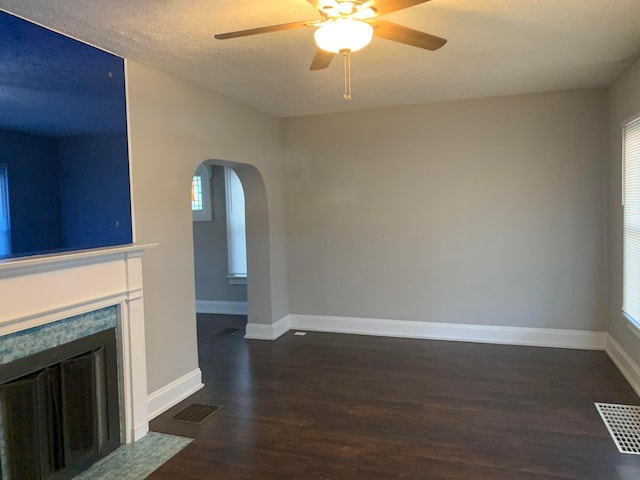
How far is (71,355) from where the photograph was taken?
101 inches

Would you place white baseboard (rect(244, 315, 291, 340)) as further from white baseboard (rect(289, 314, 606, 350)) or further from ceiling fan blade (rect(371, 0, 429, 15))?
ceiling fan blade (rect(371, 0, 429, 15))

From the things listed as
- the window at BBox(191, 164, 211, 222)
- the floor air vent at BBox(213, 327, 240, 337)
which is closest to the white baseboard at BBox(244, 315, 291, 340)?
the floor air vent at BBox(213, 327, 240, 337)

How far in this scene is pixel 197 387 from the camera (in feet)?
12.3

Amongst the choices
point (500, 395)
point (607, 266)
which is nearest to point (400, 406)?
point (500, 395)

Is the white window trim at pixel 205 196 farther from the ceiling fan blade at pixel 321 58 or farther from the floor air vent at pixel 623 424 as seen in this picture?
the floor air vent at pixel 623 424

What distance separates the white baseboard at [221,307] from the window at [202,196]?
3.88 ft

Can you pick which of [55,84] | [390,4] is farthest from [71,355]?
[390,4]

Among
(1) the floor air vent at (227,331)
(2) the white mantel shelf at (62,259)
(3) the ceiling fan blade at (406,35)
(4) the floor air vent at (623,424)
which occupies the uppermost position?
(3) the ceiling fan blade at (406,35)

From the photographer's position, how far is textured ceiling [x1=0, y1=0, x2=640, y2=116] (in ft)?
7.87

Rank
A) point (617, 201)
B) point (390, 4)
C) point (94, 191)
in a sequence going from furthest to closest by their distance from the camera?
point (617, 201) → point (94, 191) → point (390, 4)

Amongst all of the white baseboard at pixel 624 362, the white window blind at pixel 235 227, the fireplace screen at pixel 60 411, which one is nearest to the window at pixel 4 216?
the fireplace screen at pixel 60 411

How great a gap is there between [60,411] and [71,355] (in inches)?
11.7

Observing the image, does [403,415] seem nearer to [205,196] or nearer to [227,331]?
[227,331]

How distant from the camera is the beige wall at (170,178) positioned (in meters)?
3.18
